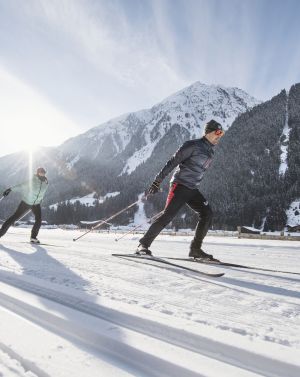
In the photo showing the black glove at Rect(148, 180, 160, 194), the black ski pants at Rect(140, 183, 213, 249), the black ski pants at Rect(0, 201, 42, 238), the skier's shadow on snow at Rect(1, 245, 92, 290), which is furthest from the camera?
the black ski pants at Rect(0, 201, 42, 238)

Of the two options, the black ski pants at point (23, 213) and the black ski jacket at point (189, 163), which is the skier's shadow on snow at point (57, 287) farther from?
the black ski pants at point (23, 213)

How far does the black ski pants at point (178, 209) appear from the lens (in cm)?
475

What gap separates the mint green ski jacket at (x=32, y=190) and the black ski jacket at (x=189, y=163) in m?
4.37

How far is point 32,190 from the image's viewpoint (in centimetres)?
827

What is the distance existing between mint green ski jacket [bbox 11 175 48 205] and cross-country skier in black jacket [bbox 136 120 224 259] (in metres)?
4.25

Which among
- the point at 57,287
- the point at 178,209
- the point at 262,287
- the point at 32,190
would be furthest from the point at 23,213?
the point at 262,287

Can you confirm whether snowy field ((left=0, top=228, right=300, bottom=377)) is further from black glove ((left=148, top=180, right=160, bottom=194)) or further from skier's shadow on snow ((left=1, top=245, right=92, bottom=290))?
black glove ((left=148, top=180, right=160, bottom=194))

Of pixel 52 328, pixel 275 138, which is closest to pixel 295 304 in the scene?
pixel 52 328

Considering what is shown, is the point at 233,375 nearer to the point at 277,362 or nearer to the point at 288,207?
the point at 277,362

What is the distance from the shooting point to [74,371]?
133 cm

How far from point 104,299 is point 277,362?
48.9 inches

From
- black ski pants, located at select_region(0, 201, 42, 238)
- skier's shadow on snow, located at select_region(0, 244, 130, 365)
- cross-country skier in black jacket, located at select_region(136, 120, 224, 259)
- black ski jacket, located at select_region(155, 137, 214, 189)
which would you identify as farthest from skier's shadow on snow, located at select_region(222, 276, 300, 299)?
black ski pants, located at select_region(0, 201, 42, 238)

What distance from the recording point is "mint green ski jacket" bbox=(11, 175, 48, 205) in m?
8.28

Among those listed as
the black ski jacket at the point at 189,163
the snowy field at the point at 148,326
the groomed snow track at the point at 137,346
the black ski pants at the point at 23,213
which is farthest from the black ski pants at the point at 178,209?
the black ski pants at the point at 23,213
